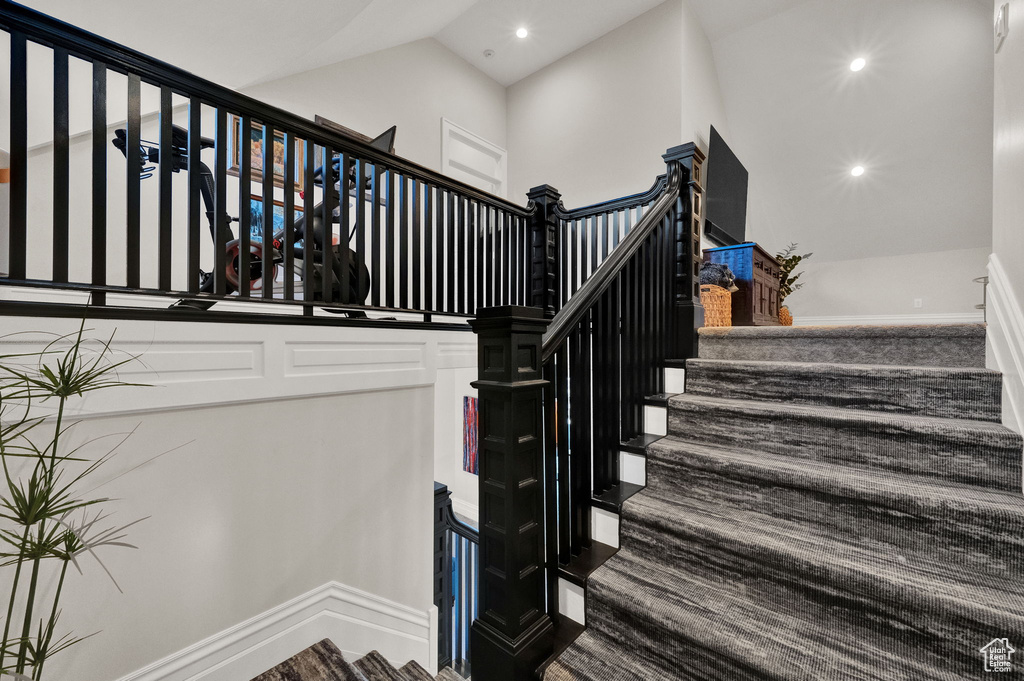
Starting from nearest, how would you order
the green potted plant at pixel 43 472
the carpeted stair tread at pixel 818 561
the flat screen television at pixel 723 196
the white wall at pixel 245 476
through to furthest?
the carpeted stair tread at pixel 818 561, the green potted plant at pixel 43 472, the white wall at pixel 245 476, the flat screen television at pixel 723 196

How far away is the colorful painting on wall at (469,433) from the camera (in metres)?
4.86

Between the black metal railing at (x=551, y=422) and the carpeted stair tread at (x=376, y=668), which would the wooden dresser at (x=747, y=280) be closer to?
the black metal railing at (x=551, y=422)

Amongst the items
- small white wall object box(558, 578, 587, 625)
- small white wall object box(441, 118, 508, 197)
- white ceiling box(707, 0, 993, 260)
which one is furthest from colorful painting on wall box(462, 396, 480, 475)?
white ceiling box(707, 0, 993, 260)

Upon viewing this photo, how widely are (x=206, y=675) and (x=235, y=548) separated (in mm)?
419

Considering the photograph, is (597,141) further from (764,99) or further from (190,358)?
(190,358)

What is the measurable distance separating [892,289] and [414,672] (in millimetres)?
6258

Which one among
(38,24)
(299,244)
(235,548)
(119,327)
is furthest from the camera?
(299,244)

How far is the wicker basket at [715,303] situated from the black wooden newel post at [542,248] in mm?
976

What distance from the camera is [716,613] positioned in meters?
1.17

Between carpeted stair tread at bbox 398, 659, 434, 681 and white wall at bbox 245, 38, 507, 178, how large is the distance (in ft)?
11.6

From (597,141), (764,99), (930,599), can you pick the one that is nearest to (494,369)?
(930,599)

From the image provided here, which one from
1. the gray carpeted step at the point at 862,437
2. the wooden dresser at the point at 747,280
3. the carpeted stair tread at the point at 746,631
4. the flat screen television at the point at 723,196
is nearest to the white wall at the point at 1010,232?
the gray carpeted step at the point at 862,437

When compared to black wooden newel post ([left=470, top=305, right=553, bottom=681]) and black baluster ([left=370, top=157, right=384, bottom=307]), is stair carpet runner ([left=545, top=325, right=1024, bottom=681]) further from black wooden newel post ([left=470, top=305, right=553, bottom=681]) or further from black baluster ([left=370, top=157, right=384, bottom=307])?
black baluster ([left=370, top=157, right=384, bottom=307])

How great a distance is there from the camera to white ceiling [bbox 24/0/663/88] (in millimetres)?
2240
